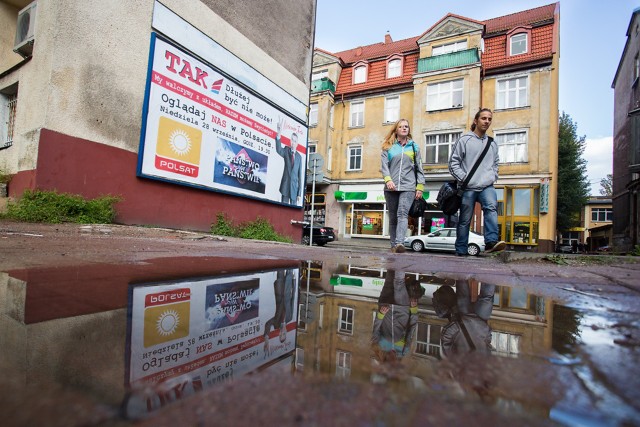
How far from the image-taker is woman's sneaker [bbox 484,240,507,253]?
411 centimetres

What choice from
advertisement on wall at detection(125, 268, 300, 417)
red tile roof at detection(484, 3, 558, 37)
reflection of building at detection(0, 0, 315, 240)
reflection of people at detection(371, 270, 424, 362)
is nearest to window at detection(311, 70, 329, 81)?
red tile roof at detection(484, 3, 558, 37)

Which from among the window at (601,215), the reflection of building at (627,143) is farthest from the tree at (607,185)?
the reflection of building at (627,143)

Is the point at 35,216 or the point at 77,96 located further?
the point at 77,96

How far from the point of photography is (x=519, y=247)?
1664cm

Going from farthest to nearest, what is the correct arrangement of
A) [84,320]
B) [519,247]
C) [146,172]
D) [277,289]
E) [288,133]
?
[519,247]
[288,133]
[146,172]
[277,289]
[84,320]

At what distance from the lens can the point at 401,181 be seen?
15.5 feet

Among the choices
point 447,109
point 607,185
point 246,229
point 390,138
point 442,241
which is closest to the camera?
point 390,138

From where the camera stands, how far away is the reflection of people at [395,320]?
792 millimetres

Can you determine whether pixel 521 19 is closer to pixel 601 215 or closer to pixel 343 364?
pixel 343 364

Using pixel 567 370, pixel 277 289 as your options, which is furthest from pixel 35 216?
pixel 567 370

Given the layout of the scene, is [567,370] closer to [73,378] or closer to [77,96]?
[73,378]

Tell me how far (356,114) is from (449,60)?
5.82m

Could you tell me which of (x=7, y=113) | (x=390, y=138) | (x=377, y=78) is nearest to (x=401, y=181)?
(x=390, y=138)

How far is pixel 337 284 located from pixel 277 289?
42 centimetres
